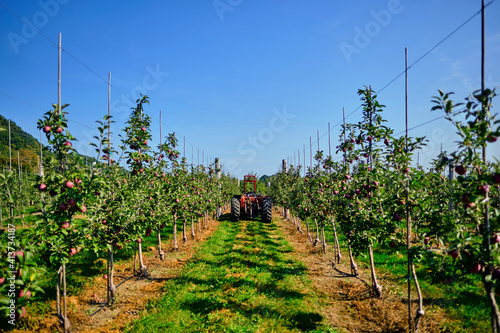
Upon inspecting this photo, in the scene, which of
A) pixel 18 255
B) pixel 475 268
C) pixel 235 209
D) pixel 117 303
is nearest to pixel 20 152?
pixel 235 209

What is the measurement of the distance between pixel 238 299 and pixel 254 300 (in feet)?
1.44

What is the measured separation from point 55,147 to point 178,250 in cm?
926

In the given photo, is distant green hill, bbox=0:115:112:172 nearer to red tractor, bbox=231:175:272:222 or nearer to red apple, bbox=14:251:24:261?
red tractor, bbox=231:175:272:222

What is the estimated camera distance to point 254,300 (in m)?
7.28

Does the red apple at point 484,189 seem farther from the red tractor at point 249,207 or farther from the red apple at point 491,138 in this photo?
the red tractor at point 249,207

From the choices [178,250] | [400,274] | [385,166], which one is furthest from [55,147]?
[400,274]

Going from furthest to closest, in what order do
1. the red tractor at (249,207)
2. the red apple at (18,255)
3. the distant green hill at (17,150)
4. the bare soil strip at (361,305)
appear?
the distant green hill at (17,150) < the red tractor at (249,207) < the bare soil strip at (361,305) < the red apple at (18,255)

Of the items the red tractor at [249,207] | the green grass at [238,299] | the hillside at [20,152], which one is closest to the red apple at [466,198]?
the green grass at [238,299]

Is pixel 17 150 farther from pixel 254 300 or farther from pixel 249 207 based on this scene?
pixel 254 300

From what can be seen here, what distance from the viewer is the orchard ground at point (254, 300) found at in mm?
5895

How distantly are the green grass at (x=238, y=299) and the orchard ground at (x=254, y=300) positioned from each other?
25 mm

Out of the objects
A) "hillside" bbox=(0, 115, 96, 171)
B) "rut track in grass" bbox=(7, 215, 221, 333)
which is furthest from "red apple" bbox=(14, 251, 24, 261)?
"hillside" bbox=(0, 115, 96, 171)

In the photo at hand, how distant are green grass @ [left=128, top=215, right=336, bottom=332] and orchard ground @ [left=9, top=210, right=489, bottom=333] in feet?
0.08

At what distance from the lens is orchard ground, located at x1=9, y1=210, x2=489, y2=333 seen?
5895 mm
